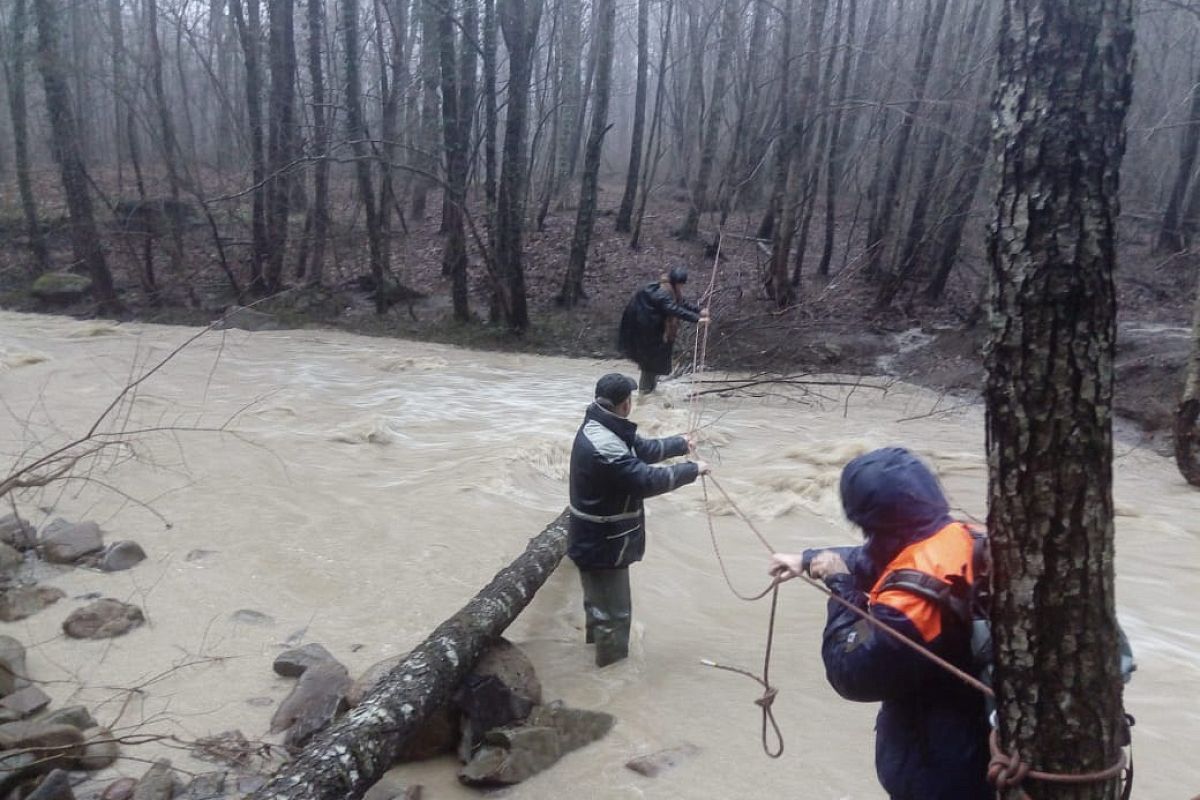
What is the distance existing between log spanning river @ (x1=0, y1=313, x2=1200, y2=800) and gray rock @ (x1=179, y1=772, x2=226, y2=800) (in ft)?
0.89

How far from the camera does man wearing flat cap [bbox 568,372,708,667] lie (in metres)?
5.43

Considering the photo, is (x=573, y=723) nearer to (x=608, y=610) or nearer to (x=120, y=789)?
(x=608, y=610)

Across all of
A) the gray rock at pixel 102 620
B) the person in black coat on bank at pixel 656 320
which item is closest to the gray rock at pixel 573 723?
the gray rock at pixel 102 620

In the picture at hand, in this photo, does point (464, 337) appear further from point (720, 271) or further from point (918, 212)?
point (918, 212)

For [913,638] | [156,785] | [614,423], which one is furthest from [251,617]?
[913,638]

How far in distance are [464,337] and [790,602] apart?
13137mm

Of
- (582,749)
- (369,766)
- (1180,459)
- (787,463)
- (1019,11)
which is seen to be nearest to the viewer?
(1019,11)

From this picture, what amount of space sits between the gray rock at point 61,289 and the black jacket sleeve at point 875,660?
22.4m

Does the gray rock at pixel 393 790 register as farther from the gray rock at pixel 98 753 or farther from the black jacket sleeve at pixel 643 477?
the black jacket sleeve at pixel 643 477

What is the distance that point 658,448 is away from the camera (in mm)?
5895

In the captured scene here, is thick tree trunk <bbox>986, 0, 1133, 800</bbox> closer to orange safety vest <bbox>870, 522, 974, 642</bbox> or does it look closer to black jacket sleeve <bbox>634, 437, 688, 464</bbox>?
orange safety vest <bbox>870, 522, 974, 642</bbox>

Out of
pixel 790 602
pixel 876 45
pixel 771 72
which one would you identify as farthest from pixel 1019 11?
pixel 771 72

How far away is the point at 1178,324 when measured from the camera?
1648 centimetres

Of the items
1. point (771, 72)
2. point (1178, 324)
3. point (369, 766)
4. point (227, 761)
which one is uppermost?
point (771, 72)
